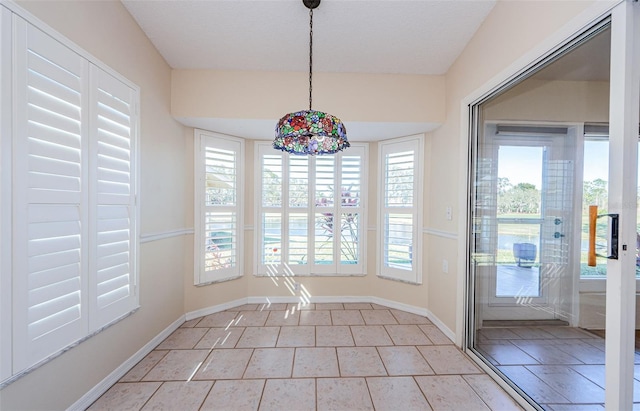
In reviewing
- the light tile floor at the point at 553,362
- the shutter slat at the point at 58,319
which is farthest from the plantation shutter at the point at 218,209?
the light tile floor at the point at 553,362

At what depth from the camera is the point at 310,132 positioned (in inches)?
57.1

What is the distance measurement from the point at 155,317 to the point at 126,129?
1622mm

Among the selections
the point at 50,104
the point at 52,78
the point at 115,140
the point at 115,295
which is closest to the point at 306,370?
the point at 115,295

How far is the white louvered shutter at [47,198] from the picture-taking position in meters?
1.26

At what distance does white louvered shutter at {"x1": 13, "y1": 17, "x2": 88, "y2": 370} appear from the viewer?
49.5 inches

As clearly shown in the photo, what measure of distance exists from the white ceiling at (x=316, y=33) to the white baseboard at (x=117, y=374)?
261cm

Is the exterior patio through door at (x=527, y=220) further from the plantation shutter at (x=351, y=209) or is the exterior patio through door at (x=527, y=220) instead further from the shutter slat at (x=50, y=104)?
the shutter slat at (x=50, y=104)

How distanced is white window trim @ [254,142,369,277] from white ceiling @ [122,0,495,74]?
979mm

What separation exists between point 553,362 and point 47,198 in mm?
3252

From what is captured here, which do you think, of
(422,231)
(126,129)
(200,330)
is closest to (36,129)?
(126,129)

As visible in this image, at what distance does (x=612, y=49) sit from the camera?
3.97ft

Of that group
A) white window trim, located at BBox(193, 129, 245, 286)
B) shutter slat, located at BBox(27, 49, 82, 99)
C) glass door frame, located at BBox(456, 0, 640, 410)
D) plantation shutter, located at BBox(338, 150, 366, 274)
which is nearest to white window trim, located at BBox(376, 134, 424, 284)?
plantation shutter, located at BBox(338, 150, 366, 274)

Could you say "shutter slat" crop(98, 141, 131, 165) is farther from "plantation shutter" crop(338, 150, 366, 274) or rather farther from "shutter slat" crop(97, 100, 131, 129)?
"plantation shutter" crop(338, 150, 366, 274)

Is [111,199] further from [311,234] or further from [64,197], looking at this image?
[311,234]
